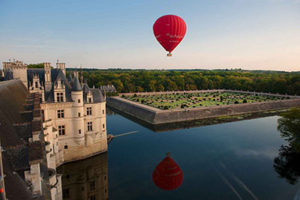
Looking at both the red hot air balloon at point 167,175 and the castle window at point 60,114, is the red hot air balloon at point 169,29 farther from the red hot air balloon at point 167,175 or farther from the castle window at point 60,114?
the castle window at point 60,114

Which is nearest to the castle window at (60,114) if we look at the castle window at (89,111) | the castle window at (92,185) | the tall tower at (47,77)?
the castle window at (89,111)

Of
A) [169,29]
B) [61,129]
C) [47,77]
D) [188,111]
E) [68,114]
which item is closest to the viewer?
[61,129]

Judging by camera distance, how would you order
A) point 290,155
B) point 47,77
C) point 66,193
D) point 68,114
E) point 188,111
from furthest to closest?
1. point 188,111
2. point 290,155
3. point 47,77
4. point 68,114
5. point 66,193

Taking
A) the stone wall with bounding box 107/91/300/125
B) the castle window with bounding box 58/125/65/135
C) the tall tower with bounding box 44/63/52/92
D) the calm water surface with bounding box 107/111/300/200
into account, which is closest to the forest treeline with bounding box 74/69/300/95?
the stone wall with bounding box 107/91/300/125

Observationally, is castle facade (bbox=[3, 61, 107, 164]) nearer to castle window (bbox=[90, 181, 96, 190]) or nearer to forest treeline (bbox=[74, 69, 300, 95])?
castle window (bbox=[90, 181, 96, 190])

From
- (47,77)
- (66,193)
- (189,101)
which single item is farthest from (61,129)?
(189,101)

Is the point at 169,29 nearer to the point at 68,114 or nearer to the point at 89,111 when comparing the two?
the point at 89,111
